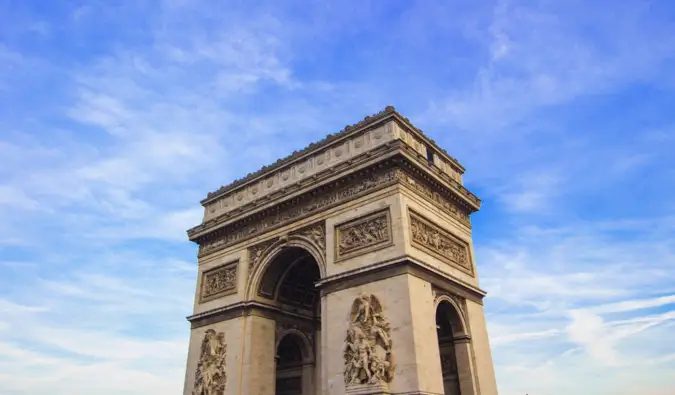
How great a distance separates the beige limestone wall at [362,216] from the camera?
15773mm

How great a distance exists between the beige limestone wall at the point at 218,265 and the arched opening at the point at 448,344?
23.3ft

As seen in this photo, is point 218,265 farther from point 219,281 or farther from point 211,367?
point 211,367

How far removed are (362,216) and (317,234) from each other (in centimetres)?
196

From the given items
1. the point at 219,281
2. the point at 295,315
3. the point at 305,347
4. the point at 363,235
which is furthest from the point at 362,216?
the point at 219,281

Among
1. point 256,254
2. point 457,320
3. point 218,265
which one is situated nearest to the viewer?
point 457,320

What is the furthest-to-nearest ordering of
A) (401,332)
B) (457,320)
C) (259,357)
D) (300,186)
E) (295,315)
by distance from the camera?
(295,315)
(300,186)
(259,357)
(457,320)
(401,332)

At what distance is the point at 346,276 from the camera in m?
16.4

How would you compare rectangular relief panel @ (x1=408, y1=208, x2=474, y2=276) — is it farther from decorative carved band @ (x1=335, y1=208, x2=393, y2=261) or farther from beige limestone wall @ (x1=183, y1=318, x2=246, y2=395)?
beige limestone wall @ (x1=183, y1=318, x2=246, y2=395)

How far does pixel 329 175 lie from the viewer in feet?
59.2

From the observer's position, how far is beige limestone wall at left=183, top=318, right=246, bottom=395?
18.2 metres

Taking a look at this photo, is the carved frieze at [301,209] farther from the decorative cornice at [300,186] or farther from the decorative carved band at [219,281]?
the decorative carved band at [219,281]

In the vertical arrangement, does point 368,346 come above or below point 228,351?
below

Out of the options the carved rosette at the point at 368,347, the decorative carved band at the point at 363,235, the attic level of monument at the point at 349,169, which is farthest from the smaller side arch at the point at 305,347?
the carved rosette at the point at 368,347

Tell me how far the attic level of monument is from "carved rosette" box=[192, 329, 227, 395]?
4.38 metres
